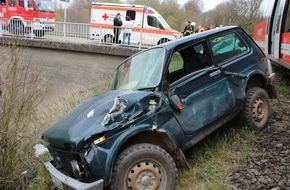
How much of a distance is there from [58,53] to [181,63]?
1349cm

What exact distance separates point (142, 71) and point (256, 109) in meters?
2.01

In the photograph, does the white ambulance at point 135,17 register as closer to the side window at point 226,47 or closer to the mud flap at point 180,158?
the side window at point 226,47

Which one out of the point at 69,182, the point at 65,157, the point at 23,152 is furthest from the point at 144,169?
the point at 23,152

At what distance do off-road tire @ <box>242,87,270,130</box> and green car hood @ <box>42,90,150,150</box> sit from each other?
6.46 feet

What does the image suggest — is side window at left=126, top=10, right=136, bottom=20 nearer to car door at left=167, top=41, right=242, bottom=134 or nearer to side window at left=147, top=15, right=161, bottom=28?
side window at left=147, top=15, right=161, bottom=28

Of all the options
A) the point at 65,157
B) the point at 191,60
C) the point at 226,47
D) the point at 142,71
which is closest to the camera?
the point at 65,157

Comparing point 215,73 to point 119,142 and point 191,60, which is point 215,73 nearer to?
point 191,60

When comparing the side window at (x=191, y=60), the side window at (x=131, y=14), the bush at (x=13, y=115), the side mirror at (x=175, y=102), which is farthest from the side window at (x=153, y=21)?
the side mirror at (x=175, y=102)

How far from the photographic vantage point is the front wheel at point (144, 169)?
13.8ft

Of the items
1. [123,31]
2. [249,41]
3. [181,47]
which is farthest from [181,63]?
[123,31]

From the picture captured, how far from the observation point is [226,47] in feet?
19.5

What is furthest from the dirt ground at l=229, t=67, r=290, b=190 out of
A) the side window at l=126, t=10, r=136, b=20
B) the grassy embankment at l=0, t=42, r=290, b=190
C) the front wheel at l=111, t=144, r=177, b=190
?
the side window at l=126, t=10, r=136, b=20

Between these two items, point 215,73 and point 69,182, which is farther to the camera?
point 215,73

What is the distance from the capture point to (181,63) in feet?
18.5
